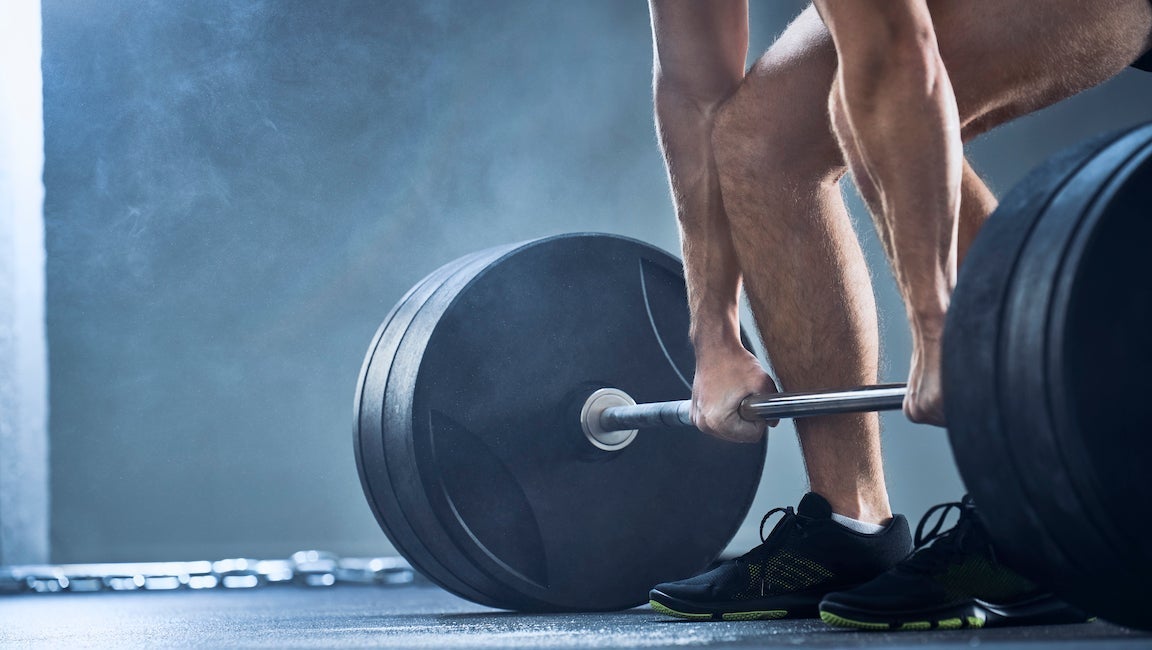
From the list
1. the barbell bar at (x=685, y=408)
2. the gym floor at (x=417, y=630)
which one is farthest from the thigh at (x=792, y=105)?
the gym floor at (x=417, y=630)

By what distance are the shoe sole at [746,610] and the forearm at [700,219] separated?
1.07ft

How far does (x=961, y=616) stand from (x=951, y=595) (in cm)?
2

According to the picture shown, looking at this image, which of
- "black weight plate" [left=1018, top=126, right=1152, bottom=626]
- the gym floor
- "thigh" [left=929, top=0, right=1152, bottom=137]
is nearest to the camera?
"black weight plate" [left=1018, top=126, right=1152, bottom=626]

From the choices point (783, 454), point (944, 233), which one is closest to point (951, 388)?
point (944, 233)

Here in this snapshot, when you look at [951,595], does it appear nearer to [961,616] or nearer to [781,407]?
[961,616]

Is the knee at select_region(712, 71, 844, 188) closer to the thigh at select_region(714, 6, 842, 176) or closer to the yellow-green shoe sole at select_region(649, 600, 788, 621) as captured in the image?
the thigh at select_region(714, 6, 842, 176)

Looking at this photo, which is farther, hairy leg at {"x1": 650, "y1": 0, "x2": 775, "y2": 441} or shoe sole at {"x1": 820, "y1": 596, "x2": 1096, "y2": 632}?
hairy leg at {"x1": 650, "y1": 0, "x2": 775, "y2": 441}

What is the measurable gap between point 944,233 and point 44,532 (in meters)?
2.69

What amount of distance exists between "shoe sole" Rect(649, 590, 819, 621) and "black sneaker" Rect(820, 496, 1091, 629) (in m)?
0.16

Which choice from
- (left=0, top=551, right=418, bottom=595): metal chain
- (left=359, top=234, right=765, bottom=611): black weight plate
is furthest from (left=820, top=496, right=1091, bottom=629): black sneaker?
(left=0, top=551, right=418, bottom=595): metal chain

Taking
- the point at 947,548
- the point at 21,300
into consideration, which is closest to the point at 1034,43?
the point at 947,548

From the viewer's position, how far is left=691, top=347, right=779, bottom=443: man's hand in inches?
50.8

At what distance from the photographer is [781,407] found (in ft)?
3.98

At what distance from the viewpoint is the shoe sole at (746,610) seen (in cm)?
121
